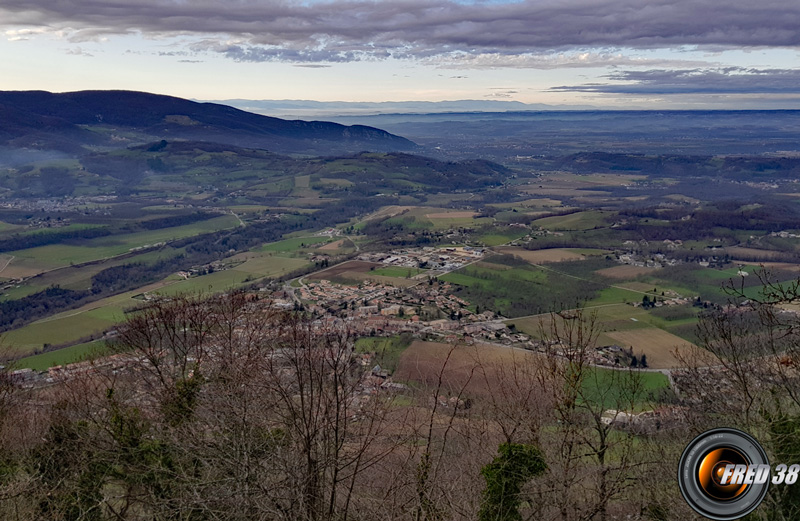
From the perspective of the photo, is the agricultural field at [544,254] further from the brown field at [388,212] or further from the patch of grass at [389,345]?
the brown field at [388,212]

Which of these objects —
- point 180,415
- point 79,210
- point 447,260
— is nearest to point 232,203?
point 79,210

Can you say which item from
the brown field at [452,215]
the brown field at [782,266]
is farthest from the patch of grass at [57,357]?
the brown field at [452,215]

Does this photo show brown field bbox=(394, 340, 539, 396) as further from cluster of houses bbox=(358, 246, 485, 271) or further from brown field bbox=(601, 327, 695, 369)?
A: cluster of houses bbox=(358, 246, 485, 271)

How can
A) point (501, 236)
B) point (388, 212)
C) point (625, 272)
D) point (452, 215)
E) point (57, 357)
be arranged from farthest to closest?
point (388, 212) < point (452, 215) < point (501, 236) < point (625, 272) < point (57, 357)

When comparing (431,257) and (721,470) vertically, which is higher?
(721,470)

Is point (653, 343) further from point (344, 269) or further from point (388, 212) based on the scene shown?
point (388, 212)

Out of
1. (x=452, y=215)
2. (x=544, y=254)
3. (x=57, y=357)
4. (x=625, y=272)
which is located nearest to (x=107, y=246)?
(x=57, y=357)

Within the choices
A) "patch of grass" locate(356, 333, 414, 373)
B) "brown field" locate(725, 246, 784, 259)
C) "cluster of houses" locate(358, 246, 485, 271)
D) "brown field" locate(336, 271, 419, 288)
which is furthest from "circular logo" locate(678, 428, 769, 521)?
"brown field" locate(725, 246, 784, 259)
